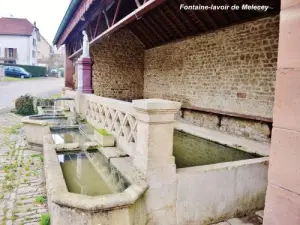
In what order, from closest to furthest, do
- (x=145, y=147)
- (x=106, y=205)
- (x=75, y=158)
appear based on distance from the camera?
1. (x=106, y=205)
2. (x=145, y=147)
3. (x=75, y=158)

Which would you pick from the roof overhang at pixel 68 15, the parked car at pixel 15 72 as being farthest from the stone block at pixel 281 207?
the parked car at pixel 15 72

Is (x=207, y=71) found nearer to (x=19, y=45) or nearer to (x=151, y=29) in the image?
(x=151, y=29)

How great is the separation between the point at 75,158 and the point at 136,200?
1825 millimetres

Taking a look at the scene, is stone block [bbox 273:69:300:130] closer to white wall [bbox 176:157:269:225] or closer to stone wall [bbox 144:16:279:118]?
white wall [bbox 176:157:269:225]

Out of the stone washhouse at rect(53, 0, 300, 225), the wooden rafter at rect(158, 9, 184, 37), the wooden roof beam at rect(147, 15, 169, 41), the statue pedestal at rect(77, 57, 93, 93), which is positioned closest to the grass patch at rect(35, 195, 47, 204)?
the stone washhouse at rect(53, 0, 300, 225)

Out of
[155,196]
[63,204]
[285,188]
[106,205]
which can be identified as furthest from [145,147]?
[285,188]

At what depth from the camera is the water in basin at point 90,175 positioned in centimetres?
278

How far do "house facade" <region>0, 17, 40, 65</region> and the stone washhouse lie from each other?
76.0 feet

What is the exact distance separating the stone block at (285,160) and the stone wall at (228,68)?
5266 millimetres

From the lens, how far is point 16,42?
109ft

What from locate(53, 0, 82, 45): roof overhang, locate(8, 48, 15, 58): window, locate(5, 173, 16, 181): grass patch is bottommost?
locate(5, 173, 16, 181): grass patch

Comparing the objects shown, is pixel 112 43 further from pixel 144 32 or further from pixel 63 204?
pixel 63 204

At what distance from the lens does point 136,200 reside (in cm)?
222

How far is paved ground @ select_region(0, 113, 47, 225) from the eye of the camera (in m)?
2.96
